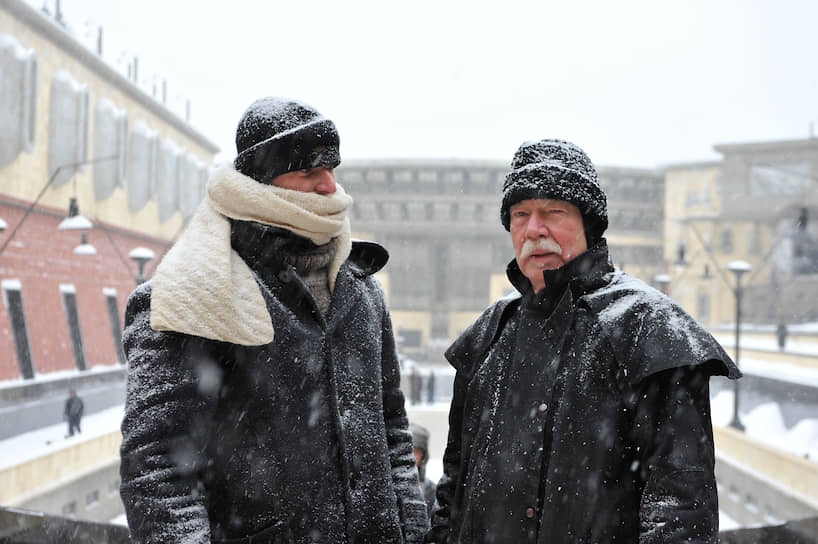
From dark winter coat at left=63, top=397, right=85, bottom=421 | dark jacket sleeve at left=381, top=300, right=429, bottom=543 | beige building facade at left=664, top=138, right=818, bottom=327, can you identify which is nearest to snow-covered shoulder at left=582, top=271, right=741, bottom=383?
dark jacket sleeve at left=381, top=300, right=429, bottom=543

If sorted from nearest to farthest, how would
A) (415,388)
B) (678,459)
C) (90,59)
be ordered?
(678,459) < (90,59) < (415,388)

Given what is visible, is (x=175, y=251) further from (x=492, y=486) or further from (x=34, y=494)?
(x=34, y=494)

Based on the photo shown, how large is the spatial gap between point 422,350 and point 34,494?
26.5 metres

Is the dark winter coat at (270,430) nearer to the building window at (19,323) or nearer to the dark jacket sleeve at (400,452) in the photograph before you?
the dark jacket sleeve at (400,452)

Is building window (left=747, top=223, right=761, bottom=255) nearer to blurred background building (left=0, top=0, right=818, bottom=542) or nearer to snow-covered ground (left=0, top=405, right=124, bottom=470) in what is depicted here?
blurred background building (left=0, top=0, right=818, bottom=542)

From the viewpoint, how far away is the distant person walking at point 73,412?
11656mm

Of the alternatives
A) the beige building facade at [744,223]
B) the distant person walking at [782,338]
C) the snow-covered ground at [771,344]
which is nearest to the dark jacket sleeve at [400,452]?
the snow-covered ground at [771,344]

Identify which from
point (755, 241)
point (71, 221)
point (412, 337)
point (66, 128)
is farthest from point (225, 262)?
point (755, 241)

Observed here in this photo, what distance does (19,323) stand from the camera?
1215 cm

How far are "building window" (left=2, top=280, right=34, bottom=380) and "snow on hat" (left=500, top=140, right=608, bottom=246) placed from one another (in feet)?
39.9

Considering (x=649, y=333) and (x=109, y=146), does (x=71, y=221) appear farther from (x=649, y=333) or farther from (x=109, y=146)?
(x=649, y=333)

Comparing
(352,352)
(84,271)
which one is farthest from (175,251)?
(84,271)

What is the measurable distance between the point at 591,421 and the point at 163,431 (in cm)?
103

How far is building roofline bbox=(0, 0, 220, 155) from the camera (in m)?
12.1
